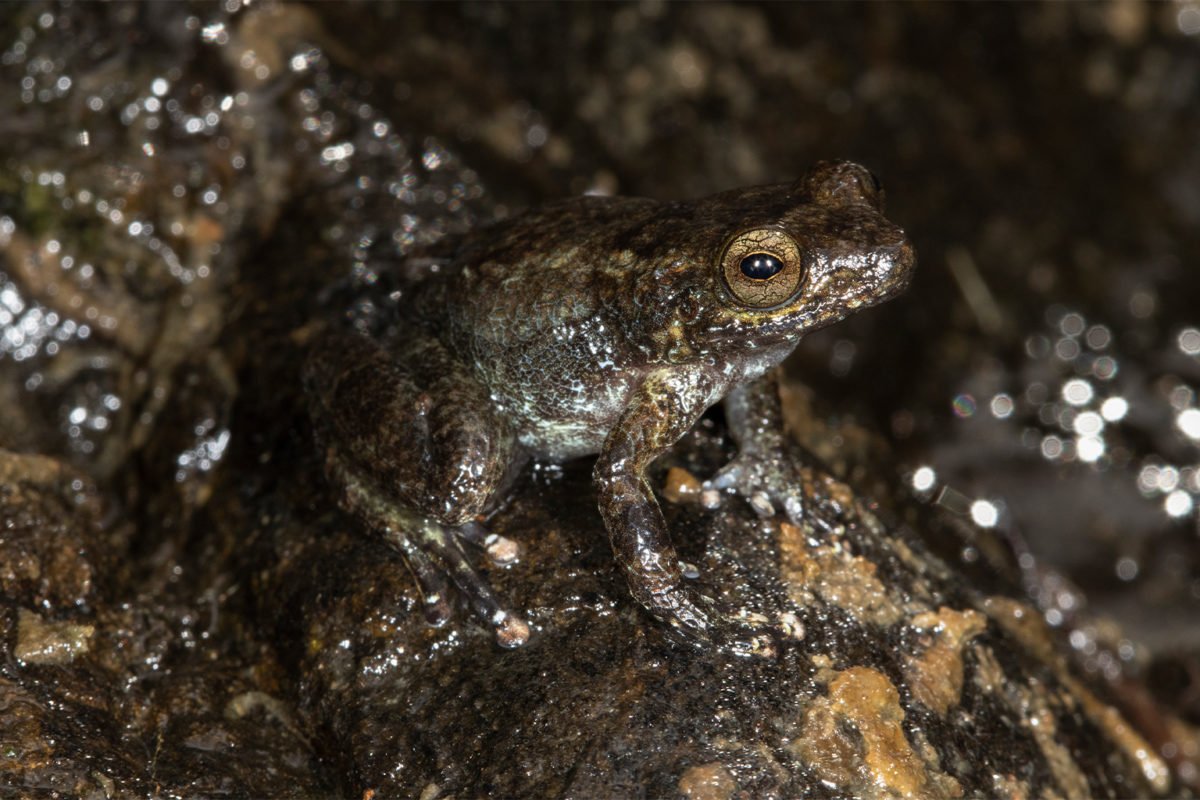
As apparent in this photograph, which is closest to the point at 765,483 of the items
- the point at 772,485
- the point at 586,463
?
the point at 772,485

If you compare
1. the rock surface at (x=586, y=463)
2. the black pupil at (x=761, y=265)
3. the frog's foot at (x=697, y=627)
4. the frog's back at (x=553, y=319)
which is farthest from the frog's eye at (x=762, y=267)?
the frog's foot at (x=697, y=627)

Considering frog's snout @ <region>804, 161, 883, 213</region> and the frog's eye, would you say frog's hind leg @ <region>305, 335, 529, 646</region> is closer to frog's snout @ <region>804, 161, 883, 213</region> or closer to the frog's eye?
the frog's eye

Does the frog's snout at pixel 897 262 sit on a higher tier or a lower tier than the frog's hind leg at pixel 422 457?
higher

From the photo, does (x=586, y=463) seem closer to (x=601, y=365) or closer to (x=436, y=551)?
(x=601, y=365)

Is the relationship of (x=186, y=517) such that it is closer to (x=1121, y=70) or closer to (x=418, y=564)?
(x=418, y=564)

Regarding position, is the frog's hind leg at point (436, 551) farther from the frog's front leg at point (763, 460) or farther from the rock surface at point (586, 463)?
the frog's front leg at point (763, 460)

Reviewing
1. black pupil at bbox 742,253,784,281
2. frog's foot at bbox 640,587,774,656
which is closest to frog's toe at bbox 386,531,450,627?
frog's foot at bbox 640,587,774,656

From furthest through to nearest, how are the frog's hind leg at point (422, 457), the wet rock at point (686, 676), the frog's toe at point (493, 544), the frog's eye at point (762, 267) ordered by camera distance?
the frog's toe at point (493, 544), the frog's hind leg at point (422, 457), the frog's eye at point (762, 267), the wet rock at point (686, 676)

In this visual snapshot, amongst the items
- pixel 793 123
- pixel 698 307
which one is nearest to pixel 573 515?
pixel 698 307

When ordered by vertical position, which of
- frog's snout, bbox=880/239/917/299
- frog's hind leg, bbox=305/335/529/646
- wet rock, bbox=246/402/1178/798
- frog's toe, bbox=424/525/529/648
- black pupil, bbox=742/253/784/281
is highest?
black pupil, bbox=742/253/784/281
